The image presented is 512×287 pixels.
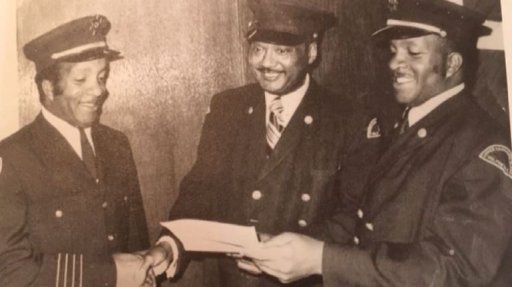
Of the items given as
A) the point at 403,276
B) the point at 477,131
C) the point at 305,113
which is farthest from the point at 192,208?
the point at 477,131

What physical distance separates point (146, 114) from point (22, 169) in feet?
1.16

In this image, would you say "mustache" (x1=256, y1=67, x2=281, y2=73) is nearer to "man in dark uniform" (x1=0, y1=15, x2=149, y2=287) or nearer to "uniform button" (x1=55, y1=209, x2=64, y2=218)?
"man in dark uniform" (x1=0, y1=15, x2=149, y2=287)

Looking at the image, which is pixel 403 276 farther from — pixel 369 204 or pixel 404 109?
pixel 404 109

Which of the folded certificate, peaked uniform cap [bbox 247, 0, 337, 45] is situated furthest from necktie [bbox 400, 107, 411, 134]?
the folded certificate

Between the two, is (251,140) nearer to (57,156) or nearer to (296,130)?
(296,130)

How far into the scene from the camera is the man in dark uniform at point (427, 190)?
5.21 ft

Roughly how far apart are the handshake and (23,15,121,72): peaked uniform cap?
20.5 inches

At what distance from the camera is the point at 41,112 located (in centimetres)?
176

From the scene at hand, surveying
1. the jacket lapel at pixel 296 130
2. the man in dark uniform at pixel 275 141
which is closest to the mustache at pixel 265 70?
the man in dark uniform at pixel 275 141

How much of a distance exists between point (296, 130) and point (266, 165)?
12 cm

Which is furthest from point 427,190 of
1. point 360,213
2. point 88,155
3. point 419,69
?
point 88,155

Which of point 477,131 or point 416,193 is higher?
point 477,131

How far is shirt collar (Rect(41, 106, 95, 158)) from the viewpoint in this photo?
1.75 m

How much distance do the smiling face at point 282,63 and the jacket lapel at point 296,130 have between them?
0.05 meters
